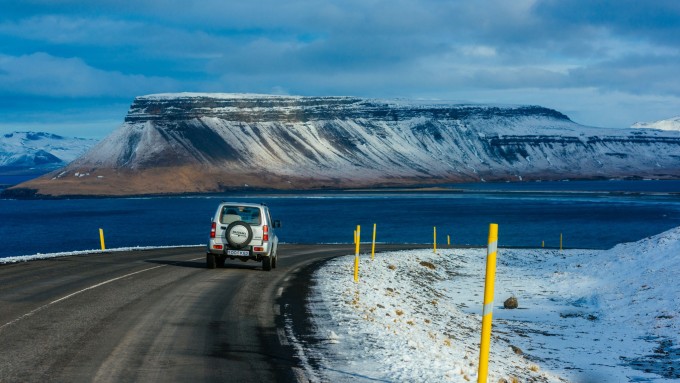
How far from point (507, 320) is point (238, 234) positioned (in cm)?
838

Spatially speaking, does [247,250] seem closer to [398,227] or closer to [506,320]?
[506,320]

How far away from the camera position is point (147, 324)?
13.7m

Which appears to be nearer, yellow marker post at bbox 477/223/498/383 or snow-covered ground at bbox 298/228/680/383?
yellow marker post at bbox 477/223/498/383

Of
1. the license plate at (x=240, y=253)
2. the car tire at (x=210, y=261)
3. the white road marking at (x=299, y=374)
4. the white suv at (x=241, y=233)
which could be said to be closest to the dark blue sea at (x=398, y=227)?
the car tire at (x=210, y=261)

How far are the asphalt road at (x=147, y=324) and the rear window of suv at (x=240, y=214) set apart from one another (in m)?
1.59

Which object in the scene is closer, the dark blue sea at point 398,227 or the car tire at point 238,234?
the car tire at point 238,234

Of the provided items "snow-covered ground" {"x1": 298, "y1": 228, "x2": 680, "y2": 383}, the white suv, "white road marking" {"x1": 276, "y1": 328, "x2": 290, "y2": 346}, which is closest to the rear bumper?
the white suv

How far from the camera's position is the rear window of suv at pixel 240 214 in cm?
2406

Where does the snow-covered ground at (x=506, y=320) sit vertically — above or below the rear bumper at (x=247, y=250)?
below

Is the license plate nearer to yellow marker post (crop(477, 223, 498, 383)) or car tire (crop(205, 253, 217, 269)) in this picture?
car tire (crop(205, 253, 217, 269))

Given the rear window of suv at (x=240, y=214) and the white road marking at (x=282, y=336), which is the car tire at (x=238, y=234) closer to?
the rear window of suv at (x=240, y=214)

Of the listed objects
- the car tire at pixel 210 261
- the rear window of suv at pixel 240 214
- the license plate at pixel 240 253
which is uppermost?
the rear window of suv at pixel 240 214

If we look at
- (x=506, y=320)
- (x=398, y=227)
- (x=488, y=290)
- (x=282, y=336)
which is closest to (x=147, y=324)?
(x=282, y=336)

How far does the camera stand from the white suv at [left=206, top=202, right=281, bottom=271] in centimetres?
2359
